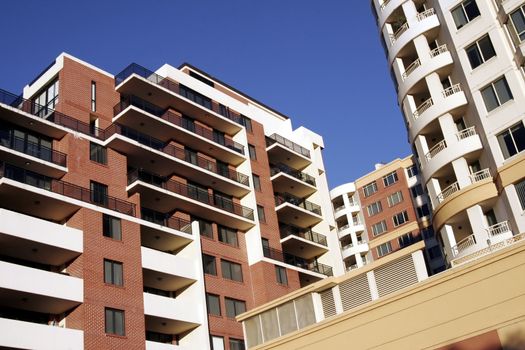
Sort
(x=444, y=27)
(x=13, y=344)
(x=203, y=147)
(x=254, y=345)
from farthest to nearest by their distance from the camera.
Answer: (x=203, y=147) → (x=444, y=27) → (x=13, y=344) → (x=254, y=345)

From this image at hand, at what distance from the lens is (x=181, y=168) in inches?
2044

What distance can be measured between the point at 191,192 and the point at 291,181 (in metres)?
12.8

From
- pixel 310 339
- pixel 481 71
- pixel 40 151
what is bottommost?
pixel 310 339

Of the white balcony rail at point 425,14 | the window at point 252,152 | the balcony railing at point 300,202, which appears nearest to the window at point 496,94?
the white balcony rail at point 425,14

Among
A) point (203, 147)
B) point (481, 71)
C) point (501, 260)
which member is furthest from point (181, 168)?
point (501, 260)

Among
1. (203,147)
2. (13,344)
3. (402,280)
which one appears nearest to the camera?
(402,280)

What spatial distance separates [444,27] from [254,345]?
77.6 ft

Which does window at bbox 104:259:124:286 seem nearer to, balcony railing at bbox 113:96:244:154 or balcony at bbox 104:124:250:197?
balcony at bbox 104:124:250:197

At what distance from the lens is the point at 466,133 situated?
1501 inches

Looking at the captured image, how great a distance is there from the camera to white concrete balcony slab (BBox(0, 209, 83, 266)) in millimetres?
38144

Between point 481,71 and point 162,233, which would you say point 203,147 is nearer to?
point 162,233

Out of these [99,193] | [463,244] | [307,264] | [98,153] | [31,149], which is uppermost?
[98,153]

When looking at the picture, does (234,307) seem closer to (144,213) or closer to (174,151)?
(144,213)

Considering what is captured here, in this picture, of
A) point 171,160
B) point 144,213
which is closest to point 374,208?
point 171,160
